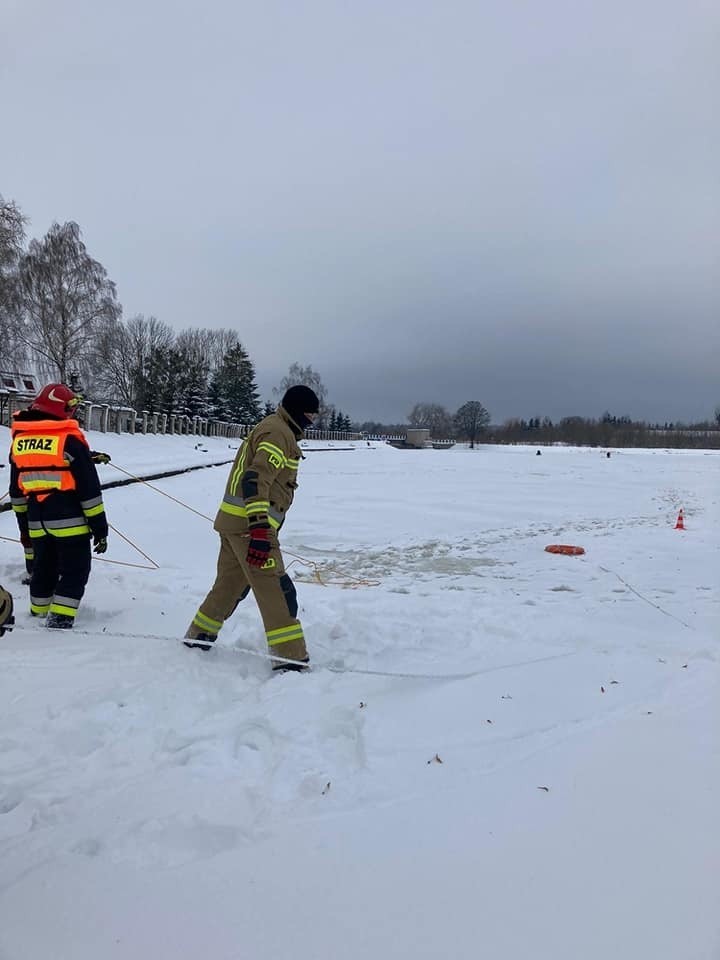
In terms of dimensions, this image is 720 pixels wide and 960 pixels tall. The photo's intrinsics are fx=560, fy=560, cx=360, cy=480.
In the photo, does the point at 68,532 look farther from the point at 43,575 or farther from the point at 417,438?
the point at 417,438

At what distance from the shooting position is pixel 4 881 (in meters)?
1.81

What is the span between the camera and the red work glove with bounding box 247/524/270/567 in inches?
125

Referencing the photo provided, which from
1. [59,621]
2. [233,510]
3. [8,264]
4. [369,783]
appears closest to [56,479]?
[59,621]

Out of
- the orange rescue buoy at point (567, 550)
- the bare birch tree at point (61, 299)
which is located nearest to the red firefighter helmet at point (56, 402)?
the orange rescue buoy at point (567, 550)

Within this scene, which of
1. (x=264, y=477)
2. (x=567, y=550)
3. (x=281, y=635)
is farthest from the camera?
(x=567, y=550)

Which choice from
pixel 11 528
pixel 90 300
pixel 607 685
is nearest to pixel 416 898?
pixel 607 685

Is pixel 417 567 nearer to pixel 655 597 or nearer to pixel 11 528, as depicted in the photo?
pixel 655 597

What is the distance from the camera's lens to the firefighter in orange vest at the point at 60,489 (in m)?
3.89

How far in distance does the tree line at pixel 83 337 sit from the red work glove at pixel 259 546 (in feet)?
26.5

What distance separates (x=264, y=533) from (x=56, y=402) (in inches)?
76.8

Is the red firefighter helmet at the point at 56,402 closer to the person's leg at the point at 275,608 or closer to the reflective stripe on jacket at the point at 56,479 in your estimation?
the reflective stripe on jacket at the point at 56,479

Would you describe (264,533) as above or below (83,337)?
below

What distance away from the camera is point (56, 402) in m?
3.94

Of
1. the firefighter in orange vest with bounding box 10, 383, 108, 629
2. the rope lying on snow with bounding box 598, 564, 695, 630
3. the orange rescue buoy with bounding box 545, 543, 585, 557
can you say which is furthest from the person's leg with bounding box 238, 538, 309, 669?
the orange rescue buoy with bounding box 545, 543, 585, 557
